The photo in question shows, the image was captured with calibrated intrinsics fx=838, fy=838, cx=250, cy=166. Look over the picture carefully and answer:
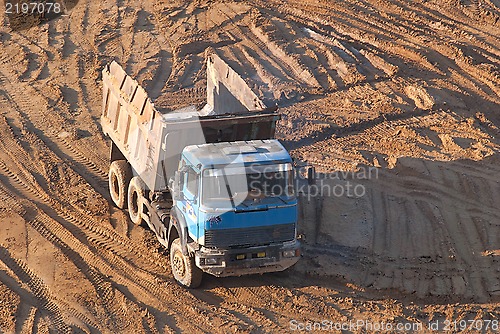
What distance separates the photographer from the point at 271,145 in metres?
14.1

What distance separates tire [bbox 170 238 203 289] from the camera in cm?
1391

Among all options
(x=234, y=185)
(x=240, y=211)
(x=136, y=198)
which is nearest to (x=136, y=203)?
(x=136, y=198)

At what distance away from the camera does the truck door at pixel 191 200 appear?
13.5 m

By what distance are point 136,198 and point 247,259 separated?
3500 mm

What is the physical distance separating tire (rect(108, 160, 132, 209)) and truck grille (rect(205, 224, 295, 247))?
3.80 m

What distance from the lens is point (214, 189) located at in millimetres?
13383

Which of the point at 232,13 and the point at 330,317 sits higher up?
the point at 232,13

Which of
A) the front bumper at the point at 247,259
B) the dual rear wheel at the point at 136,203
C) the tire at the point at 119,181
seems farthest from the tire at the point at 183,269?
the tire at the point at 119,181

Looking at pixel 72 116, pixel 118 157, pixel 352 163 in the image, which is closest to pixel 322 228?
pixel 352 163

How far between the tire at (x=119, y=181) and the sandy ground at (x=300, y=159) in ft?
0.90

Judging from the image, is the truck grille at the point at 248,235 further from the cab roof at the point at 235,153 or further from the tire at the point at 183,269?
the cab roof at the point at 235,153

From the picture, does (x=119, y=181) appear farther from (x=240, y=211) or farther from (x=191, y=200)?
(x=240, y=211)

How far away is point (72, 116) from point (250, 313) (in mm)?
9624

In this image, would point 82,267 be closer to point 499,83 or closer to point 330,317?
point 330,317
